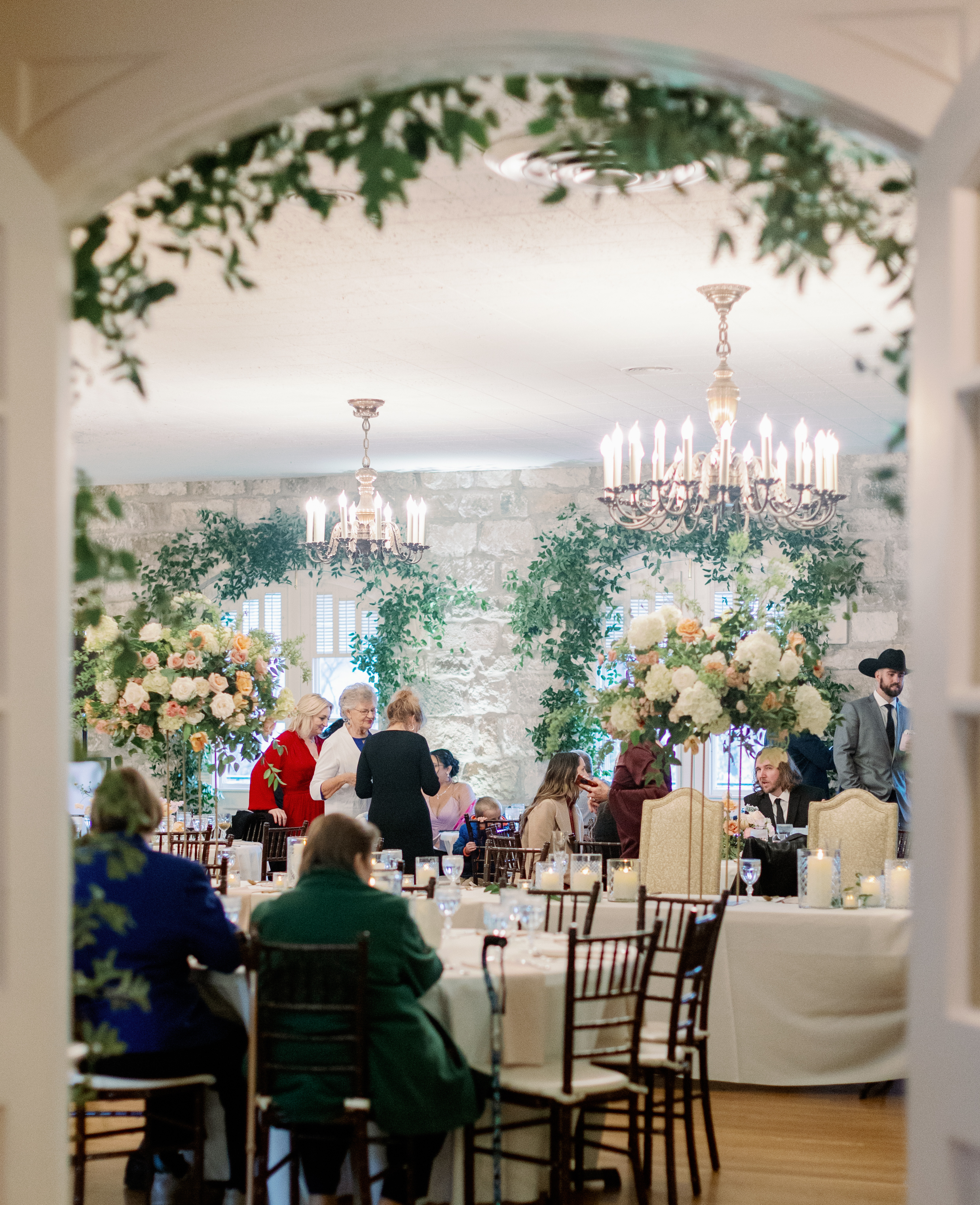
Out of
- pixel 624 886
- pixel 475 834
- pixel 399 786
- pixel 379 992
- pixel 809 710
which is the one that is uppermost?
pixel 809 710

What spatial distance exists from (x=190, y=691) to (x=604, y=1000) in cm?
284

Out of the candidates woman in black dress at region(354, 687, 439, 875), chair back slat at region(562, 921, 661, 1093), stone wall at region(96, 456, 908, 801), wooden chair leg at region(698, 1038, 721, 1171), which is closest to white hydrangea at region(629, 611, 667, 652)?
chair back slat at region(562, 921, 661, 1093)

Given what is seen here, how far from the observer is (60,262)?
2.39m

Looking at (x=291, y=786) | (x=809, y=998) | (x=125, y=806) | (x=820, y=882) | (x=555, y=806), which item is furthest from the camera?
(x=291, y=786)

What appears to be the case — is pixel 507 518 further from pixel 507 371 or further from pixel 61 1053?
pixel 61 1053

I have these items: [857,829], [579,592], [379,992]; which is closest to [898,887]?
[857,829]

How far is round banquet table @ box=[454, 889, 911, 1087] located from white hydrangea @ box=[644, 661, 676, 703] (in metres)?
1.01

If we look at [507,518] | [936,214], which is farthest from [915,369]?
[507,518]

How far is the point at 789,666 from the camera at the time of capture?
5.89m

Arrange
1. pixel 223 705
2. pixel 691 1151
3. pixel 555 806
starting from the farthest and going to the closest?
pixel 555 806 < pixel 223 705 < pixel 691 1151

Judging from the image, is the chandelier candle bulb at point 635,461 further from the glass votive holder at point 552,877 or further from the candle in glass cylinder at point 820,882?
the candle in glass cylinder at point 820,882

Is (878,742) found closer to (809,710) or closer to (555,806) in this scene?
(555,806)

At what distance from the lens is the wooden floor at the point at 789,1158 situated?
4938 mm

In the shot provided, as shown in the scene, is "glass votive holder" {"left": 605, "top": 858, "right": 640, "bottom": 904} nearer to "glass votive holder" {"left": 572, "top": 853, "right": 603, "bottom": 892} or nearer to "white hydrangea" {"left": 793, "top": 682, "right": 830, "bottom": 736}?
"glass votive holder" {"left": 572, "top": 853, "right": 603, "bottom": 892}
